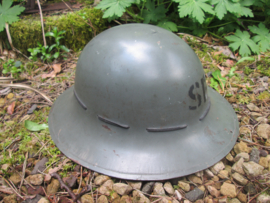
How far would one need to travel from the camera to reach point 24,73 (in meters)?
2.23

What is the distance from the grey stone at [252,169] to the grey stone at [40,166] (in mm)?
1261

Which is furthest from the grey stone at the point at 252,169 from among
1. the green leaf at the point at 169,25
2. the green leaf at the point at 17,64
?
the green leaf at the point at 17,64

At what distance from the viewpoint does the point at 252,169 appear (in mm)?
1247

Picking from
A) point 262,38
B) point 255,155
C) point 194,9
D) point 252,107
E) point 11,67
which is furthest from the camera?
point 262,38

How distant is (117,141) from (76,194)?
1.23ft

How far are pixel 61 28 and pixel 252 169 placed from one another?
231 centimetres

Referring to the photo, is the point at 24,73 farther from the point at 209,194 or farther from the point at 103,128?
the point at 209,194

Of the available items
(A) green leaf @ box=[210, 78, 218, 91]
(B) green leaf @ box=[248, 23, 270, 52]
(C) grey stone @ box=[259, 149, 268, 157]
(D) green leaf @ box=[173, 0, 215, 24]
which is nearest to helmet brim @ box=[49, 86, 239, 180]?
(C) grey stone @ box=[259, 149, 268, 157]

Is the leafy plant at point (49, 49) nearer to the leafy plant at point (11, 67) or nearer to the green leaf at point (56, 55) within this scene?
the green leaf at point (56, 55)

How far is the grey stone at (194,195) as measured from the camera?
115 cm

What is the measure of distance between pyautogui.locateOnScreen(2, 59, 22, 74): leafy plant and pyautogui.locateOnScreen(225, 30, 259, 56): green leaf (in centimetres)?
235

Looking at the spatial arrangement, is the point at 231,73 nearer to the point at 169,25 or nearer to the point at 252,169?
the point at 169,25

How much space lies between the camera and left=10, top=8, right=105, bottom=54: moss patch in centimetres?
232

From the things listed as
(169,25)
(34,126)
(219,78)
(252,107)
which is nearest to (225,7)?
(169,25)
